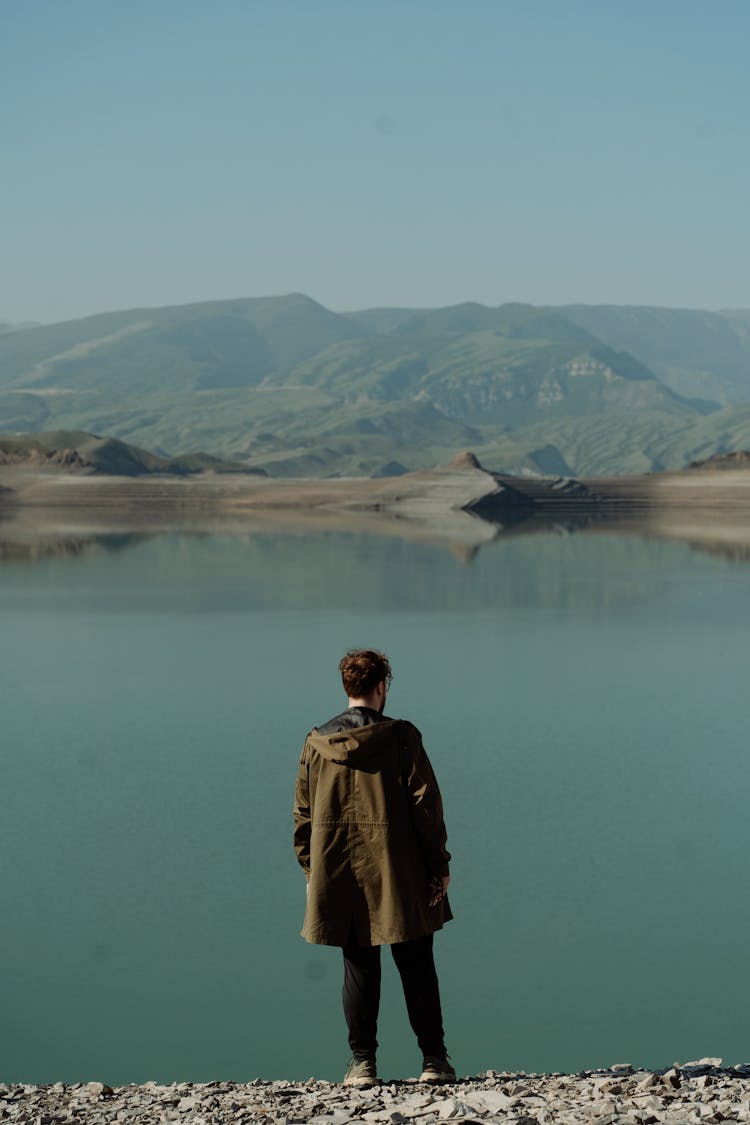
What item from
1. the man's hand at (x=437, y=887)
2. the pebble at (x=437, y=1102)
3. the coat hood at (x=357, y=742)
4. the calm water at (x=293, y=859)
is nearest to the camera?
the pebble at (x=437, y=1102)

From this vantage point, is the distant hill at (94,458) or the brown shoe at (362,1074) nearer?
the brown shoe at (362,1074)

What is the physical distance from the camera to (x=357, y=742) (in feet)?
11.1

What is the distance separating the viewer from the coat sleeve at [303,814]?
3539 mm

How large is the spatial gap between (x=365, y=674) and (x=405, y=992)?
0.83m

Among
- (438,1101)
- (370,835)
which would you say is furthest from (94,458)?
(438,1101)

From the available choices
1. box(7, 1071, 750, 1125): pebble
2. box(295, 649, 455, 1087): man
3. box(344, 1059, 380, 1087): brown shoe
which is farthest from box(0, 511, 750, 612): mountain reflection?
Answer: box(295, 649, 455, 1087): man

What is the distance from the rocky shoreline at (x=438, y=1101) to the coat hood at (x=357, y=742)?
31.7 inches

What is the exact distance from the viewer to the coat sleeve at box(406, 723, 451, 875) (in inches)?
135

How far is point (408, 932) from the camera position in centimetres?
347

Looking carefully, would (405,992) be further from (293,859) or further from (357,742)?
(293,859)

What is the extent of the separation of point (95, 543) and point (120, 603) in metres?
13.6

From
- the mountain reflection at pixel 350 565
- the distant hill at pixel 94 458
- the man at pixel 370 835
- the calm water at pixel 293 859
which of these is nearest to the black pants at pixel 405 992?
the man at pixel 370 835

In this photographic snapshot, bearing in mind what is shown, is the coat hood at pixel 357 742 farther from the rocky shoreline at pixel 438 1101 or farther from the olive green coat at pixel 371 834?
the rocky shoreline at pixel 438 1101

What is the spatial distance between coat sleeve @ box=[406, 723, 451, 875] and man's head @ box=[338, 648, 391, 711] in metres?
0.12
